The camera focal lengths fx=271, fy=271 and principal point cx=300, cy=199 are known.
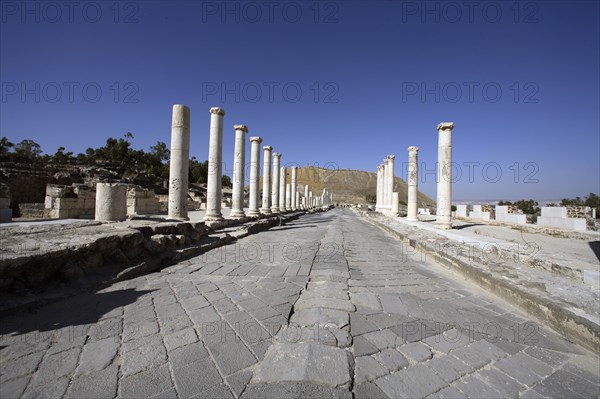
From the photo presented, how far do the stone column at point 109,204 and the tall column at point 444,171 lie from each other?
13.2m

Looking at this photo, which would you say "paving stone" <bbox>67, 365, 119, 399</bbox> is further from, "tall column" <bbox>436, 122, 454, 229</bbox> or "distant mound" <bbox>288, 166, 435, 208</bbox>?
"distant mound" <bbox>288, 166, 435, 208</bbox>

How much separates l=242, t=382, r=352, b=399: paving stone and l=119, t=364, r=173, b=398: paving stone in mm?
606

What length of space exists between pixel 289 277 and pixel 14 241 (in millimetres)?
4246

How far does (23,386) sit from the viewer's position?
192 centimetres

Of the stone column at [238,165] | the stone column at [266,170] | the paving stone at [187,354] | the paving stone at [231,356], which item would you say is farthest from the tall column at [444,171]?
the paving stone at [187,354]

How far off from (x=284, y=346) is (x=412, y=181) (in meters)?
19.1

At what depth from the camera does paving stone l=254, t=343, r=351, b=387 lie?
2000 mm

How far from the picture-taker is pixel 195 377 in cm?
203

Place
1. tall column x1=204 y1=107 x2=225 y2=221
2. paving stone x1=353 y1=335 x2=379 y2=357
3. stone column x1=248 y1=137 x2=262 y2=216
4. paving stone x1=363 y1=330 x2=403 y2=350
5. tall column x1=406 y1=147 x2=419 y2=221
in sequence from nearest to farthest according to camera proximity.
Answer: paving stone x1=353 y1=335 x2=379 y2=357 → paving stone x1=363 y1=330 x2=403 y2=350 → tall column x1=204 y1=107 x2=225 y2=221 → stone column x1=248 y1=137 x2=262 y2=216 → tall column x1=406 y1=147 x2=419 y2=221

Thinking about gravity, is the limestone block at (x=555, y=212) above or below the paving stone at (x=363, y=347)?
above

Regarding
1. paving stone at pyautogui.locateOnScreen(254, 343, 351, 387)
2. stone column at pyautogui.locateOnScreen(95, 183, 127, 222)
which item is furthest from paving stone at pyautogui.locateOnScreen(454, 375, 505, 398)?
stone column at pyautogui.locateOnScreen(95, 183, 127, 222)

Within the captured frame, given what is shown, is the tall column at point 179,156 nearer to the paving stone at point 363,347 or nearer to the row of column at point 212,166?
the row of column at point 212,166

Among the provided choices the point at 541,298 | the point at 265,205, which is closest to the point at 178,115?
the point at 541,298

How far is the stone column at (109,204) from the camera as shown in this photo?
7238mm
